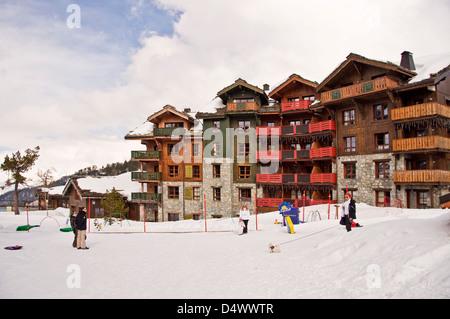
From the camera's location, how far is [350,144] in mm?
29453

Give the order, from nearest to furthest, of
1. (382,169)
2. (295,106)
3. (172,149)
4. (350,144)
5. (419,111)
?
(419,111) < (382,169) < (350,144) < (295,106) < (172,149)

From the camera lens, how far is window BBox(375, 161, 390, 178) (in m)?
26.7

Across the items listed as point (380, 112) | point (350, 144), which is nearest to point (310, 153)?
point (350, 144)

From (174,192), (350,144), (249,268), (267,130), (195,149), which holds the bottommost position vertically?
(249,268)

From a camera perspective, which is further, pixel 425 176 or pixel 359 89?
pixel 359 89

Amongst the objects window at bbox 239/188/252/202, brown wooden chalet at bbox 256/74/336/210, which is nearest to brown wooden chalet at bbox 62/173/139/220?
window at bbox 239/188/252/202

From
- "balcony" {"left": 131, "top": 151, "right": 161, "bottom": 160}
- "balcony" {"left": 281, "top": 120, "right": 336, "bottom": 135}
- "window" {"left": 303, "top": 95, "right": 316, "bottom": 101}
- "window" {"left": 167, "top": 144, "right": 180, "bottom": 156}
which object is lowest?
"balcony" {"left": 131, "top": 151, "right": 161, "bottom": 160}

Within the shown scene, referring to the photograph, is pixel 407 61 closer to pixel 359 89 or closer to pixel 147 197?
pixel 359 89

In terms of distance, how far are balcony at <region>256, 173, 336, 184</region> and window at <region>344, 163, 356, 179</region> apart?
115cm

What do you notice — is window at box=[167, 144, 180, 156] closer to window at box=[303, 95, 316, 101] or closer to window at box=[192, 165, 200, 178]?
window at box=[192, 165, 200, 178]

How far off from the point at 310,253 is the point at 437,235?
408cm

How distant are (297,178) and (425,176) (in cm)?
1161

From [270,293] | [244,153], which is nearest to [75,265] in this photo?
[270,293]

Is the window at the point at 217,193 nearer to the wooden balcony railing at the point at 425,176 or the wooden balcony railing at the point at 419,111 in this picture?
the wooden balcony railing at the point at 425,176
